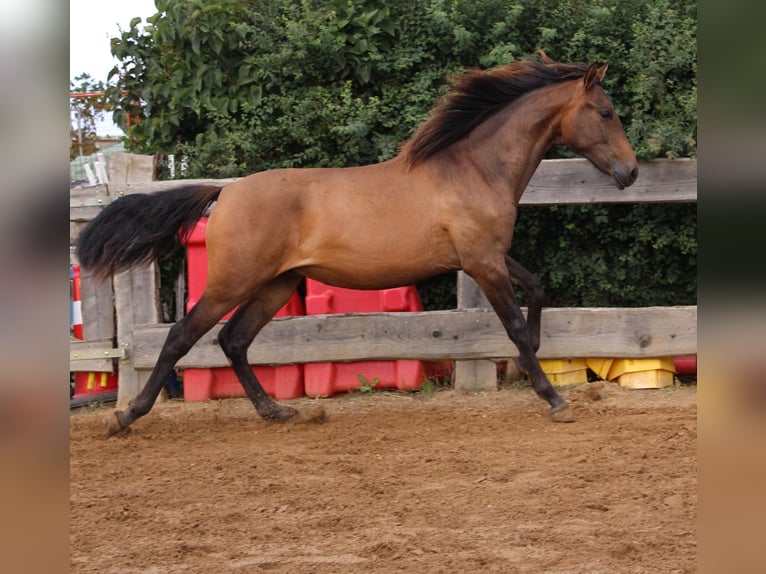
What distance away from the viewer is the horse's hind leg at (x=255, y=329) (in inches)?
234

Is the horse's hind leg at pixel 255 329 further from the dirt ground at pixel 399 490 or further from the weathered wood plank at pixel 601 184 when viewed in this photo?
the weathered wood plank at pixel 601 184

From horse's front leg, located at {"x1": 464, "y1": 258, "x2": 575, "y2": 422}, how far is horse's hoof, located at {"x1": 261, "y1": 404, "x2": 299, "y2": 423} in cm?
171

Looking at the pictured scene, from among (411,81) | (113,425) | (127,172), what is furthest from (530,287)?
(127,172)

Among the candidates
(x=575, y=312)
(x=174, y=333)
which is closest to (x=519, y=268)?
(x=575, y=312)

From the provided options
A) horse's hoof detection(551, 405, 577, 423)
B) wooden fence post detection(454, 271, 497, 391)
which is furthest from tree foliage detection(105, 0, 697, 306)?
horse's hoof detection(551, 405, 577, 423)

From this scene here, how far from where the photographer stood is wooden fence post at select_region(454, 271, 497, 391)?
666 centimetres

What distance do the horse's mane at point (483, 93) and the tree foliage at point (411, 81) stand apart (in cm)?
86

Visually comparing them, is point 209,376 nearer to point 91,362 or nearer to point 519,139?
point 91,362

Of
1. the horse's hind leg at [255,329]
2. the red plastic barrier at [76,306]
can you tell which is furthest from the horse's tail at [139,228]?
the red plastic barrier at [76,306]

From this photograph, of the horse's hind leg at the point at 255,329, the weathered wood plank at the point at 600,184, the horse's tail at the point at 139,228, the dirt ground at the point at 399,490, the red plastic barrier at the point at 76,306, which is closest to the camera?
the dirt ground at the point at 399,490

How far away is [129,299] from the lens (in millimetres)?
6820

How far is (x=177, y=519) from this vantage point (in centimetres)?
382

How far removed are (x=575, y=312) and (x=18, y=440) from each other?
6.01 meters

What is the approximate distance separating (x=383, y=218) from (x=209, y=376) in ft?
7.28
